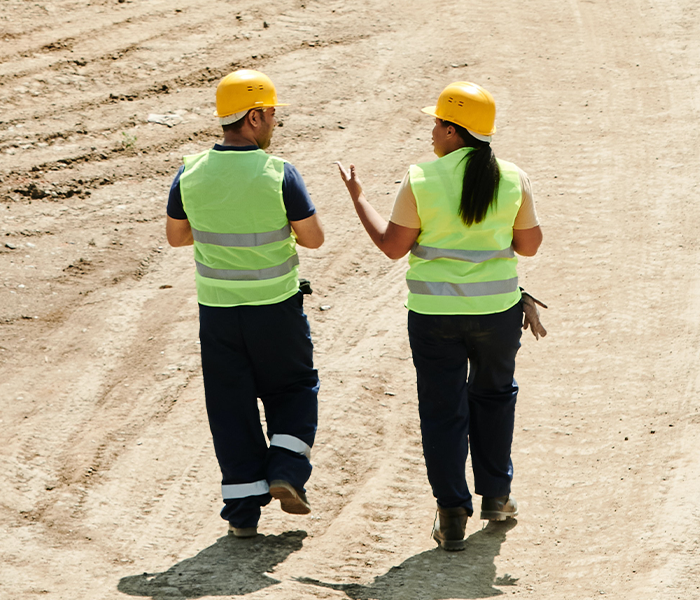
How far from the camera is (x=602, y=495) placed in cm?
475

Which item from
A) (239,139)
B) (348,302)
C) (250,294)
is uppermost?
(239,139)

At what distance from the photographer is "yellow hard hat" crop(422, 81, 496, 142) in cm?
375

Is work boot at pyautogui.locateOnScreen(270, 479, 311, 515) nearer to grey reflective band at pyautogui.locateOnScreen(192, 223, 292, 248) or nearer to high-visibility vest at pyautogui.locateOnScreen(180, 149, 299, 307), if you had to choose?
high-visibility vest at pyautogui.locateOnScreen(180, 149, 299, 307)

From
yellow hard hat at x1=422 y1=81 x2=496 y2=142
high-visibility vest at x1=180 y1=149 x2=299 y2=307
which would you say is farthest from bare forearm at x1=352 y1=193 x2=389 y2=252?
yellow hard hat at x1=422 y1=81 x2=496 y2=142

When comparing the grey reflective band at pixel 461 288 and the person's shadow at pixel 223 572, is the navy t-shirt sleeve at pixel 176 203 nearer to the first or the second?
the grey reflective band at pixel 461 288

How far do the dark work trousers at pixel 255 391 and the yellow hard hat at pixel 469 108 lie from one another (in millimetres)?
1106

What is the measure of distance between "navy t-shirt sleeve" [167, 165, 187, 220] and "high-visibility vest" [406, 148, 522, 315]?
106 cm

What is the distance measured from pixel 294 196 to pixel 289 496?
4.54 ft

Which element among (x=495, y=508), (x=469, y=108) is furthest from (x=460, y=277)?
(x=495, y=508)

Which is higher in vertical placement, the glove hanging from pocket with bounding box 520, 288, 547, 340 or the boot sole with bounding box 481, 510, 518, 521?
the glove hanging from pocket with bounding box 520, 288, 547, 340

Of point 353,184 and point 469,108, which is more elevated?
point 469,108

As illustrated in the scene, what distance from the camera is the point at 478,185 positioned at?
3.73 metres

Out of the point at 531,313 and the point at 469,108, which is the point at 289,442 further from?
the point at 469,108

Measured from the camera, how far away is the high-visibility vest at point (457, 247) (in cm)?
377
